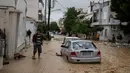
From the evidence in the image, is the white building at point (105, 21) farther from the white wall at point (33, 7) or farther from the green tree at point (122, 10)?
the green tree at point (122, 10)

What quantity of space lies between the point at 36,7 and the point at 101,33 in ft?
59.4

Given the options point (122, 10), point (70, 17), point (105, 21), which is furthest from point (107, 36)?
point (70, 17)

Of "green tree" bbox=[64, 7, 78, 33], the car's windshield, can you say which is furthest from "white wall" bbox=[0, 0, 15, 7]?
"green tree" bbox=[64, 7, 78, 33]

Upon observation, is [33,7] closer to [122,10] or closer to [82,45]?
[122,10]

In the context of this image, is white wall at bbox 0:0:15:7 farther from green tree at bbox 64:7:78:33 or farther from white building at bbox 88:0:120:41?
green tree at bbox 64:7:78:33

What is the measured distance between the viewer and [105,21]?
7375 cm

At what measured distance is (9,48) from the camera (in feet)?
61.3

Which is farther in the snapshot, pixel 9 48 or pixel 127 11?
pixel 127 11

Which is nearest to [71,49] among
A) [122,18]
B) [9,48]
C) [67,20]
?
[9,48]

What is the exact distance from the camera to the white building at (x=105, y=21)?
6975 cm

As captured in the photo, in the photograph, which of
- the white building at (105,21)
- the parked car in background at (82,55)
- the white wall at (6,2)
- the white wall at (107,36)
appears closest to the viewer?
the parked car in background at (82,55)

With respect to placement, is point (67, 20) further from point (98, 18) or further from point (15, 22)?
point (15, 22)

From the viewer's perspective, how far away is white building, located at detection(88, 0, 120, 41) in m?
69.8

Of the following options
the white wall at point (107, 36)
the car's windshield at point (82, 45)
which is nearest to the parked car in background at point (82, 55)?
the car's windshield at point (82, 45)
